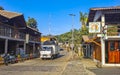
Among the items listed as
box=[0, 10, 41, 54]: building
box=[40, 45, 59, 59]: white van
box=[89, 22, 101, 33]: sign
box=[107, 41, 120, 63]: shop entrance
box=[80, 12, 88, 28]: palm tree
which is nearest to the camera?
box=[89, 22, 101, 33]: sign

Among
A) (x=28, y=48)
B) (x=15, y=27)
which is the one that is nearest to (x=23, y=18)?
(x=15, y=27)

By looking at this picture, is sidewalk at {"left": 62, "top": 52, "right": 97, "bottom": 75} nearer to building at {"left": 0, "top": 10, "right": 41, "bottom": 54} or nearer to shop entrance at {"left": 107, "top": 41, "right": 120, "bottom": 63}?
shop entrance at {"left": 107, "top": 41, "right": 120, "bottom": 63}

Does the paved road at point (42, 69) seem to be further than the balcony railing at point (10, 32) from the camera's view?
No

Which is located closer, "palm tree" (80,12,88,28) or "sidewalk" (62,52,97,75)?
"sidewalk" (62,52,97,75)

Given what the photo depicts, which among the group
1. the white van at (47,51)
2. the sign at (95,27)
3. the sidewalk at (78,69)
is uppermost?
the sign at (95,27)

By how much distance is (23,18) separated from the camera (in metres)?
45.4

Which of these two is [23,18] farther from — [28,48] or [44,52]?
[28,48]

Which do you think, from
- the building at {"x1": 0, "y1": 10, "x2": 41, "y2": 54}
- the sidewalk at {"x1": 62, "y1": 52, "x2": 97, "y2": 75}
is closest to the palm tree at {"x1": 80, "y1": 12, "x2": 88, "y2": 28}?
the building at {"x1": 0, "y1": 10, "x2": 41, "y2": 54}

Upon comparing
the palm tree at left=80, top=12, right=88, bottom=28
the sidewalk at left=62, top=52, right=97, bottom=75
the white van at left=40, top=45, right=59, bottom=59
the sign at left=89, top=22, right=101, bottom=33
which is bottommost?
the sidewalk at left=62, top=52, right=97, bottom=75

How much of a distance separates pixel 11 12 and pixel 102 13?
829 inches

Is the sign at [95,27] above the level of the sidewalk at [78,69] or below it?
above

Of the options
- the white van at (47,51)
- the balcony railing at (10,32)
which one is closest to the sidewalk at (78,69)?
the balcony railing at (10,32)

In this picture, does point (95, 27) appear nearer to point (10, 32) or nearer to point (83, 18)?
point (10, 32)

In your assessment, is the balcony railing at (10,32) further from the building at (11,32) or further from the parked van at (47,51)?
the parked van at (47,51)
